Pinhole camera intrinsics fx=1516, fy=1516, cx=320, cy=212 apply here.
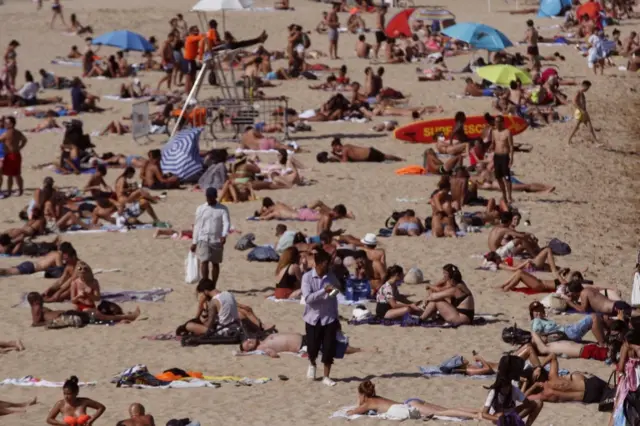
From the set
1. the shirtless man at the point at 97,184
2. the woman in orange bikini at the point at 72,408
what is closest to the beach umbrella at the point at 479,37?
the shirtless man at the point at 97,184

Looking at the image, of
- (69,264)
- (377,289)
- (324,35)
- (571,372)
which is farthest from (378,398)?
(324,35)

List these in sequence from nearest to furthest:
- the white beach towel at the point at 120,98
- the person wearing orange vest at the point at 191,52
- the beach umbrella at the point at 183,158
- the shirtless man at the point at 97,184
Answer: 1. the shirtless man at the point at 97,184
2. the beach umbrella at the point at 183,158
3. the person wearing orange vest at the point at 191,52
4. the white beach towel at the point at 120,98

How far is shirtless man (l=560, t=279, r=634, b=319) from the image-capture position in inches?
604

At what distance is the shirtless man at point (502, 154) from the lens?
20438 mm

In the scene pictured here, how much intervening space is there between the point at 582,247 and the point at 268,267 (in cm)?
419

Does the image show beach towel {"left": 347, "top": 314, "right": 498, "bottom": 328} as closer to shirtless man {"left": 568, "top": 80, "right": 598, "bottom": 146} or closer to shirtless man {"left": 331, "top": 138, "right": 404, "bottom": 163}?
shirtless man {"left": 331, "top": 138, "right": 404, "bottom": 163}

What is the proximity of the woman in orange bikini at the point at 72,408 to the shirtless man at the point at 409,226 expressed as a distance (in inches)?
334

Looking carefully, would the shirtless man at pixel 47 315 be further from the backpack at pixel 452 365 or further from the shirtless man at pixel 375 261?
the backpack at pixel 452 365

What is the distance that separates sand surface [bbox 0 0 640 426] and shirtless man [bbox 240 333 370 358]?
184mm

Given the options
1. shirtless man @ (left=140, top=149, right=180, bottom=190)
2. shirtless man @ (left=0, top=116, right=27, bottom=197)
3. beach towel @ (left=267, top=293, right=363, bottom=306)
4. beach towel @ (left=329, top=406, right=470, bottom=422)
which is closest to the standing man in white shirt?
beach towel @ (left=267, top=293, right=363, bottom=306)

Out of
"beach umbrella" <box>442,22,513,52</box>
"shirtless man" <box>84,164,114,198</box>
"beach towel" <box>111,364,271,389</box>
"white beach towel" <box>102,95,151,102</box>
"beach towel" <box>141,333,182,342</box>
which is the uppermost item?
"beach umbrella" <box>442,22,513,52</box>

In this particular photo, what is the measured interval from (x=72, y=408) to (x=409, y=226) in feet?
28.6

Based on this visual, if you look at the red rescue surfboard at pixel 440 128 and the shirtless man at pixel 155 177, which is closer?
the shirtless man at pixel 155 177

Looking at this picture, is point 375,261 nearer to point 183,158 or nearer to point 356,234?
point 356,234
